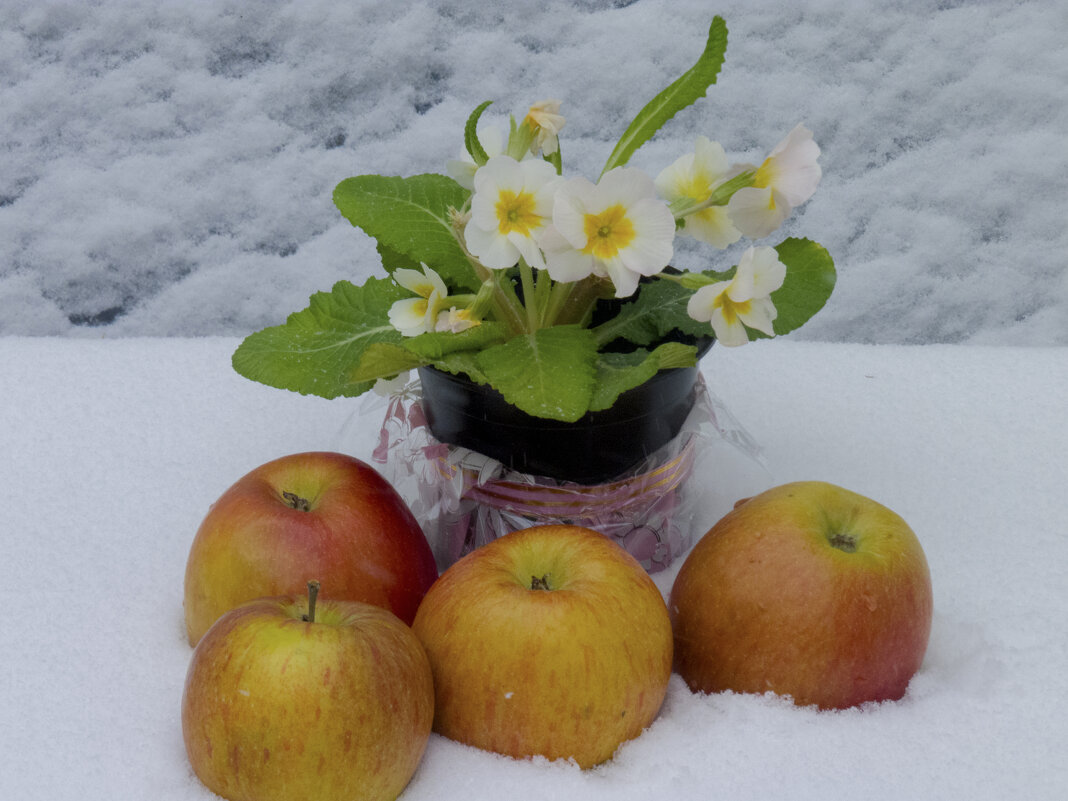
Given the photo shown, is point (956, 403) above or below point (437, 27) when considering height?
below

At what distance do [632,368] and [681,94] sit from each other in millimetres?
188

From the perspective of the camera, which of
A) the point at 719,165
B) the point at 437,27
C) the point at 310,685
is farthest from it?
the point at 437,27

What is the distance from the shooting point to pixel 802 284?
79 centimetres

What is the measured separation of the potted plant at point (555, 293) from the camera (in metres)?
0.68

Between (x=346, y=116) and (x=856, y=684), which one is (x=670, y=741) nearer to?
(x=856, y=684)

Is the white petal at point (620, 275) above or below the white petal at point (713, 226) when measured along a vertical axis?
above

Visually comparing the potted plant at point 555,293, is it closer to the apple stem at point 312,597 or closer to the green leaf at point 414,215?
the green leaf at point 414,215

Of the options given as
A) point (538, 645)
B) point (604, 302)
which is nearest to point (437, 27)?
point (604, 302)

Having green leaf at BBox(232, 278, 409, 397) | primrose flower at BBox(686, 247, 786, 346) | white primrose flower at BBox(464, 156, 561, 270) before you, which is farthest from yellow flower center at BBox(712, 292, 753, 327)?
green leaf at BBox(232, 278, 409, 397)

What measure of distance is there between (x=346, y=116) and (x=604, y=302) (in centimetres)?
82

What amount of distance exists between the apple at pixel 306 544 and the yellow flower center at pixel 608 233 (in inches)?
8.3

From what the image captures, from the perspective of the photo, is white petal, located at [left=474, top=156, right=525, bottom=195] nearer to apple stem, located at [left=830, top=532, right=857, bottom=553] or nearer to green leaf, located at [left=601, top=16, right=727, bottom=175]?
green leaf, located at [left=601, top=16, right=727, bottom=175]

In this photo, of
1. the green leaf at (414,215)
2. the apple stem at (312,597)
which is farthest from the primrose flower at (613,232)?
the apple stem at (312,597)

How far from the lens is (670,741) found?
0.66 meters
